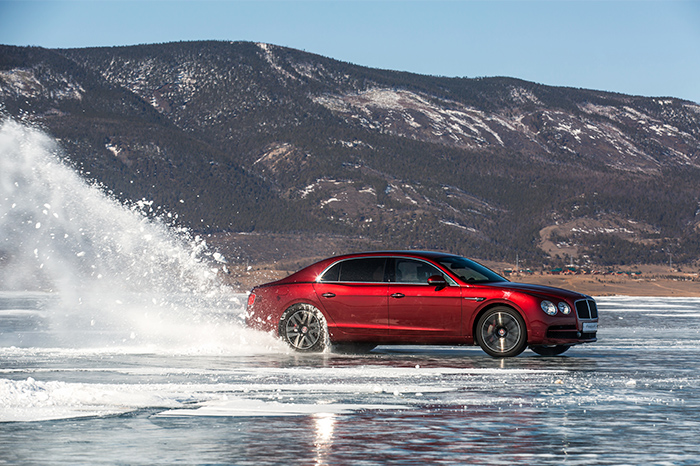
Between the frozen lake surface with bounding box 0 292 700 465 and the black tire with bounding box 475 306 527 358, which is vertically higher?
the black tire with bounding box 475 306 527 358

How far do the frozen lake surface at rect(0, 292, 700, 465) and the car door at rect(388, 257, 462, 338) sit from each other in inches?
18.8

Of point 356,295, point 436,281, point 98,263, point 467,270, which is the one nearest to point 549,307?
point 467,270

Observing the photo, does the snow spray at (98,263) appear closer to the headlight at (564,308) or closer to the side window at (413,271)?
the side window at (413,271)

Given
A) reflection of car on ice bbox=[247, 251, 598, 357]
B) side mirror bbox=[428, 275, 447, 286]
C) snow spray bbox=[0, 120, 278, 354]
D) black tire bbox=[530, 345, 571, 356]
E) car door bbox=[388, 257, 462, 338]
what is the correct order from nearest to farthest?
1. reflection of car on ice bbox=[247, 251, 598, 357]
2. car door bbox=[388, 257, 462, 338]
3. side mirror bbox=[428, 275, 447, 286]
4. black tire bbox=[530, 345, 571, 356]
5. snow spray bbox=[0, 120, 278, 354]

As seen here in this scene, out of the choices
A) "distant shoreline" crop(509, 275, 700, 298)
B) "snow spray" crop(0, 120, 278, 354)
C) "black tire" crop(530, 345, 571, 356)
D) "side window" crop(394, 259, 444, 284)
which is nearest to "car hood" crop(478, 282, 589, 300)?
"side window" crop(394, 259, 444, 284)

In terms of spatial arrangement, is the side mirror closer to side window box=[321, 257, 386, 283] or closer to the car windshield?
the car windshield

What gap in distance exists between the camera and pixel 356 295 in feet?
53.5

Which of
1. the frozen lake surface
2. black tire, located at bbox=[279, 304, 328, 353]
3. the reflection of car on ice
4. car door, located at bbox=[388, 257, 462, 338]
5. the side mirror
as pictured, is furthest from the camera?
black tire, located at bbox=[279, 304, 328, 353]

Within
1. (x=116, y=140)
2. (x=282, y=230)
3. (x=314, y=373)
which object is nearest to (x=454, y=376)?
(x=314, y=373)

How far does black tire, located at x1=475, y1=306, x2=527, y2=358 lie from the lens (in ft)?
51.2

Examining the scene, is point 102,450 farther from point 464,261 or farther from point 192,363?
point 464,261

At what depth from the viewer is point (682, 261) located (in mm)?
169125

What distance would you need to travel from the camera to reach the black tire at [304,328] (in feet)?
54.4

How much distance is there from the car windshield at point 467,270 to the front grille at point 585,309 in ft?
4.23
